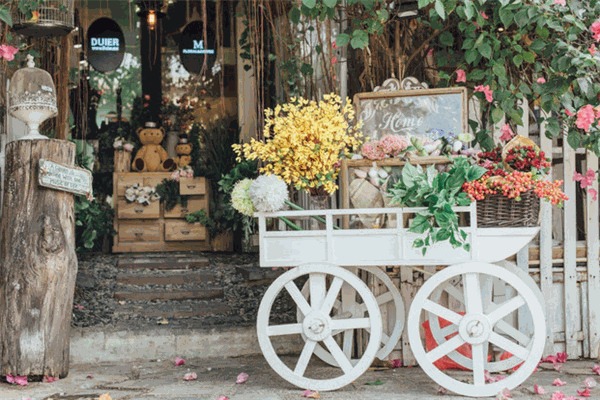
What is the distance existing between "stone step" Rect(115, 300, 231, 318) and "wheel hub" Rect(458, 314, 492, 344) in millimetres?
2473

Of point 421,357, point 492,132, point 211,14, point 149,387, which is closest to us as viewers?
point 421,357

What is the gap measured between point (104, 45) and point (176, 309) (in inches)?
179

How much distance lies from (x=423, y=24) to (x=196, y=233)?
170 inches

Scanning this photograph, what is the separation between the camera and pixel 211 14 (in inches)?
344

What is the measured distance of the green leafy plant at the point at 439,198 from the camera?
10.6ft

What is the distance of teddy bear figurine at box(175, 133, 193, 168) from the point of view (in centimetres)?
834

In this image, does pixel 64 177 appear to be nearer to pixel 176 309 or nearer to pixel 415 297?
pixel 176 309

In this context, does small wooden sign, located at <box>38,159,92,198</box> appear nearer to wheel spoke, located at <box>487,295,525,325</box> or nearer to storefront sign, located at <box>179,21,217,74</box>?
wheel spoke, located at <box>487,295,525,325</box>

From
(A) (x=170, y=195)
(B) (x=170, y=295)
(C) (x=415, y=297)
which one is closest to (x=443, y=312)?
(C) (x=415, y=297)

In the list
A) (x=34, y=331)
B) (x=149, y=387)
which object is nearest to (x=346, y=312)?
(x=149, y=387)

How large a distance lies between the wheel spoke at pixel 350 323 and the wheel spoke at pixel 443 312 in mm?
304

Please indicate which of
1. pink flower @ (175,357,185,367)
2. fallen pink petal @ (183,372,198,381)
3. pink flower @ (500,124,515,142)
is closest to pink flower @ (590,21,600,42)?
pink flower @ (500,124,515,142)

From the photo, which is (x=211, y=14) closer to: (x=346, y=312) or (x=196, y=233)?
(x=196, y=233)

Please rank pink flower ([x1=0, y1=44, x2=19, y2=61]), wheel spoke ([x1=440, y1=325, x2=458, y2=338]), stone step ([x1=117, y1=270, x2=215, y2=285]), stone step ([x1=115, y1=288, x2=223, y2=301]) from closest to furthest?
1. wheel spoke ([x1=440, y1=325, x2=458, y2=338])
2. pink flower ([x1=0, y1=44, x2=19, y2=61])
3. stone step ([x1=115, y1=288, x2=223, y2=301])
4. stone step ([x1=117, y1=270, x2=215, y2=285])
